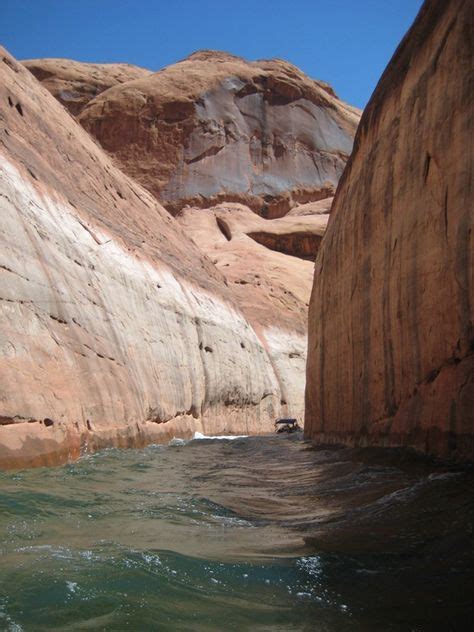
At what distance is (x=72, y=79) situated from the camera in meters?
65.4

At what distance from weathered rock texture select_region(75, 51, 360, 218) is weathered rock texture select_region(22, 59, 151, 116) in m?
7.90

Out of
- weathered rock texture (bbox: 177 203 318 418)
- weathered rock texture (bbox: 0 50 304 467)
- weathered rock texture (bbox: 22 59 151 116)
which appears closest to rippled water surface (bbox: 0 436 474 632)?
weathered rock texture (bbox: 0 50 304 467)

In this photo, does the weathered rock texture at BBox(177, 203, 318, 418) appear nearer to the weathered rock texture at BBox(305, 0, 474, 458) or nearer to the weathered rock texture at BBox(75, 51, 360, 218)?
the weathered rock texture at BBox(75, 51, 360, 218)

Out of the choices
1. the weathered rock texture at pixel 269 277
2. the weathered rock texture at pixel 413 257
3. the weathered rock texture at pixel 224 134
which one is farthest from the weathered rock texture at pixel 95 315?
the weathered rock texture at pixel 224 134

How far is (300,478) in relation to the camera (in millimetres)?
9023

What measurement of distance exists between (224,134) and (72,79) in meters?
19.4

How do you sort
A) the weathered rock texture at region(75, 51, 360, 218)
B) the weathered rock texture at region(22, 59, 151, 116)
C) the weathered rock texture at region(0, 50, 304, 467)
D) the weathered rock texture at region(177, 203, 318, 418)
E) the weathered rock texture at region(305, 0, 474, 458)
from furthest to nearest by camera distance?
1. the weathered rock texture at region(22, 59, 151, 116)
2. the weathered rock texture at region(75, 51, 360, 218)
3. the weathered rock texture at region(177, 203, 318, 418)
4. the weathered rock texture at region(0, 50, 304, 467)
5. the weathered rock texture at region(305, 0, 474, 458)

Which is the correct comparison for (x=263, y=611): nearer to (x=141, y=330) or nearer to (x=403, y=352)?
(x=403, y=352)

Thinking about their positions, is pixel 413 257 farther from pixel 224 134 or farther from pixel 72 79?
pixel 72 79

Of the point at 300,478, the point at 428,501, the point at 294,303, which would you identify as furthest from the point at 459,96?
the point at 294,303

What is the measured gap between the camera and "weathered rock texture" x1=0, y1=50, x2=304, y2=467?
9.35 meters

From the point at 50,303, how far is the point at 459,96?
7.02 metres

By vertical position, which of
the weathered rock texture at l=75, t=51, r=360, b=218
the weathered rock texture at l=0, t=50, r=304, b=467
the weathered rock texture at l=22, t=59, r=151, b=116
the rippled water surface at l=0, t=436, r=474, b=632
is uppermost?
the weathered rock texture at l=22, t=59, r=151, b=116

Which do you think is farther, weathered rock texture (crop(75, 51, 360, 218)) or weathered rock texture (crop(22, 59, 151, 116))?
weathered rock texture (crop(22, 59, 151, 116))
